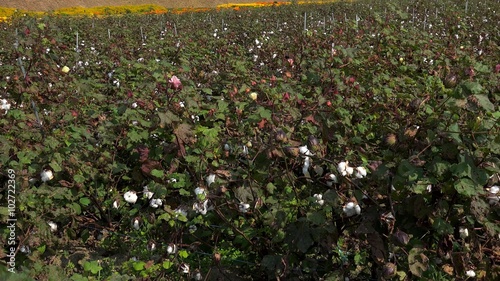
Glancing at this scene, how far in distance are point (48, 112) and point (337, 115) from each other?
3.18m

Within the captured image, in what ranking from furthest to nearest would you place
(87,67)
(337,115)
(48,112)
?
(87,67)
(48,112)
(337,115)

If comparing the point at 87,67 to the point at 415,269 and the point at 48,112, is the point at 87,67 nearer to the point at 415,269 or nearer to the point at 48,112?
the point at 48,112

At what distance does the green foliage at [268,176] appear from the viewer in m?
2.53

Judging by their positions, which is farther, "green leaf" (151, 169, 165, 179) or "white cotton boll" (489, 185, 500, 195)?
"green leaf" (151, 169, 165, 179)

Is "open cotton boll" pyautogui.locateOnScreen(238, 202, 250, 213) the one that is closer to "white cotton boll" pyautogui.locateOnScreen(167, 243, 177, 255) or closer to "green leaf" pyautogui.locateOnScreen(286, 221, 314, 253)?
"green leaf" pyautogui.locateOnScreen(286, 221, 314, 253)

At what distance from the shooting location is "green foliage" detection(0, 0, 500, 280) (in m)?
2.53

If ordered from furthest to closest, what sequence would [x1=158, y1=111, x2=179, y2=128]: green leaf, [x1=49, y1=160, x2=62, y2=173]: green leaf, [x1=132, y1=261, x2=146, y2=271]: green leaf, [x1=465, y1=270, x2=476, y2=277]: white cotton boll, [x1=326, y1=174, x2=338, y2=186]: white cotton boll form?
[x1=49, y1=160, x2=62, y2=173]: green leaf
[x1=132, y1=261, x2=146, y2=271]: green leaf
[x1=158, y1=111, x2=179, y2=128]: green leaf
[x1=326, y1=174, x2=338, y2=186]: white cotton boll
[x1=465, y1=270, x2=476, y2=277]: white cotton boll

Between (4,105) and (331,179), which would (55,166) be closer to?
(4,105)

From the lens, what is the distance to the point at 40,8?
145 feet

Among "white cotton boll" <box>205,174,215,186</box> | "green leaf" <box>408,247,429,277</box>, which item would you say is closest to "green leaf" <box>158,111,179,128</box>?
"white cotton boll" <box>205,174,215,186</box>

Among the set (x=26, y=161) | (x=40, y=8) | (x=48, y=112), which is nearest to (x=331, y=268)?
(x=26, y=161)

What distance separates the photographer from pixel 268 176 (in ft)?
9.82

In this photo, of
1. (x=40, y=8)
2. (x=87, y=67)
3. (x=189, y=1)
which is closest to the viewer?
(x=87, y=67)

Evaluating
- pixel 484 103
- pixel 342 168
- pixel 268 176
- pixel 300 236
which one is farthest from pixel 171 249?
pixel 484 103
